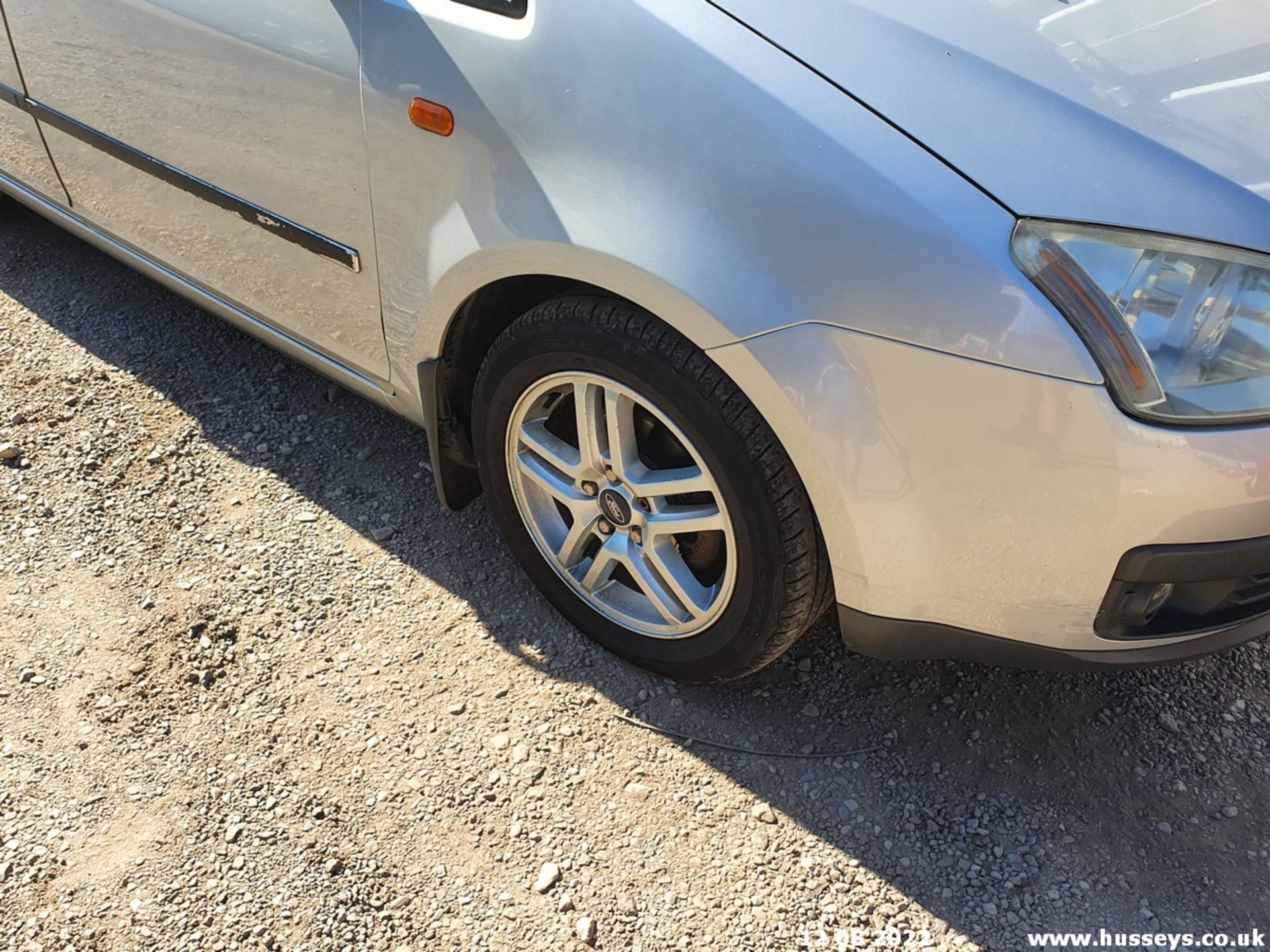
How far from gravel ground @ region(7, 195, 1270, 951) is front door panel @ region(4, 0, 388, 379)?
0.57 meters

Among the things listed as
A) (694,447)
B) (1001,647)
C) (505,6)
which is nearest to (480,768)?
(694,447)

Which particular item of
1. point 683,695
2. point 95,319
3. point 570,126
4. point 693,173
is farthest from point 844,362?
point 95,319

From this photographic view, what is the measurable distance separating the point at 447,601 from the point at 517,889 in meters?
0.71

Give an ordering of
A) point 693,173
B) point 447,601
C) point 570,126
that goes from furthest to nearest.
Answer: point 447,601 → point 570,126 → point 693,173

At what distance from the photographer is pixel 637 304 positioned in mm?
1721

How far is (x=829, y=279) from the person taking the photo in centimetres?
146

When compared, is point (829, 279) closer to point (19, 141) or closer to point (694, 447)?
point (694, 447)

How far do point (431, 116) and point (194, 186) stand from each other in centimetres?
84

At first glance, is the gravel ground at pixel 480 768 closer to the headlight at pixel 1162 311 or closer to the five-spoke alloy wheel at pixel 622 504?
the five-spoke alloy wheel at pixel 622 504

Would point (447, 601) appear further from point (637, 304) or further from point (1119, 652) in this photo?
point (1119, 652)

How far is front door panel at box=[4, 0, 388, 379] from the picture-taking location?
1.93 m

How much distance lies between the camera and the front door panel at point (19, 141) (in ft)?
8.71

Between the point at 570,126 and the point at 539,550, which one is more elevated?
the point at 570,126

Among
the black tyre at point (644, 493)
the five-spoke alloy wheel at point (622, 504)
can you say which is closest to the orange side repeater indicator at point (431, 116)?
the black tyre at point (644, 493)
